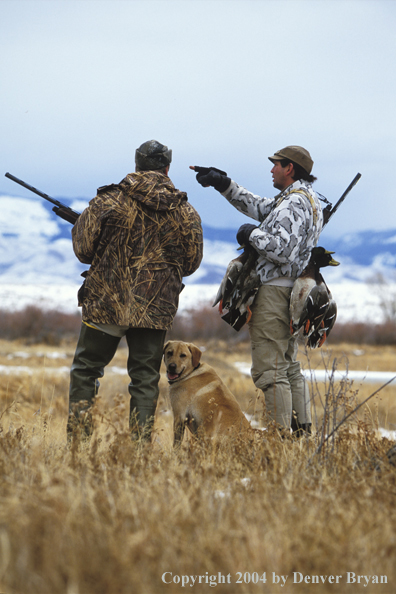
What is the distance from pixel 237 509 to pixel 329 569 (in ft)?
1.50

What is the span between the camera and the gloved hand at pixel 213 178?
13.8 ft

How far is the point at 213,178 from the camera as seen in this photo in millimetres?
4203

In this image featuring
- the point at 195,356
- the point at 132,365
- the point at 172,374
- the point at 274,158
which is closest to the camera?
the point at 132,365

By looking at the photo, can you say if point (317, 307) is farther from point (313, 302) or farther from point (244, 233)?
point (244, 233)

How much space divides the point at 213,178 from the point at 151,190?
0.60 metres

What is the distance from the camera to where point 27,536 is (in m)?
1.89

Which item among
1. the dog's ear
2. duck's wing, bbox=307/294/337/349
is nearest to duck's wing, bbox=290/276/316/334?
duck's wing, bbox=307/294/337/349

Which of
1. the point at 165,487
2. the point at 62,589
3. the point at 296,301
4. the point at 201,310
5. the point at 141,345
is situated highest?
the point at 201,310

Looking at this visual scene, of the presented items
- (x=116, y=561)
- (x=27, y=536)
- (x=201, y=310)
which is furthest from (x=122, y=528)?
(x=201, y=310)

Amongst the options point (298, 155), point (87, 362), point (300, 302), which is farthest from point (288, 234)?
point (87, 362)

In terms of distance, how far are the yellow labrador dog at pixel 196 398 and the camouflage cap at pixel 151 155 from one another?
1.43 meters

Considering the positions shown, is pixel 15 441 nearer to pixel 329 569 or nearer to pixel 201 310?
pixel 329 569

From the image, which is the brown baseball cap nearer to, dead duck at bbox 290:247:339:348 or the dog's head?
dead duck at bbox 290:247:339:348

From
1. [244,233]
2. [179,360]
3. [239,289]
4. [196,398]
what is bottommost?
[196,398]
